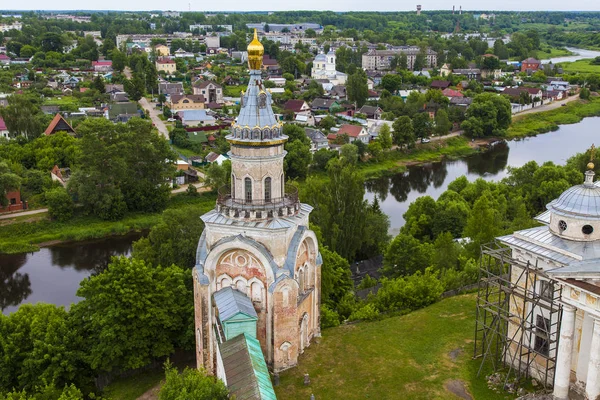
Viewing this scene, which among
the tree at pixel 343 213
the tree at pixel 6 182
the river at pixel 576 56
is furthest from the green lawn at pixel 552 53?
the tree at pixel 6 182

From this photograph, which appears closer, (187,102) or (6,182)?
(6,182)

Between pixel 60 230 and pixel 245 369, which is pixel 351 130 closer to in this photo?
pixel 60 230

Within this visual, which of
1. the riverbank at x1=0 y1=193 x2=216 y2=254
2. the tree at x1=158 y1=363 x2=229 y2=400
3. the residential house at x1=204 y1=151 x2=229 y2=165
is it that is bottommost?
the riverbank at x1=0 y1=193 x2=216 y2=254

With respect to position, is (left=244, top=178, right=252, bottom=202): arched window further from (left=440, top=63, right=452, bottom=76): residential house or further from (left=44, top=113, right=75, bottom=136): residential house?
(left=440, top=63, right=452, bottom=76): residential house

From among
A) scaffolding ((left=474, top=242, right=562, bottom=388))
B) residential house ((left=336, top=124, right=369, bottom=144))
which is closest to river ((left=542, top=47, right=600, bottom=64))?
residential house ((left=336, top=124, right=369, bottom=144))

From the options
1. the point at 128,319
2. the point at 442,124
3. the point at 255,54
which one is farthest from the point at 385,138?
the point at 255,54
